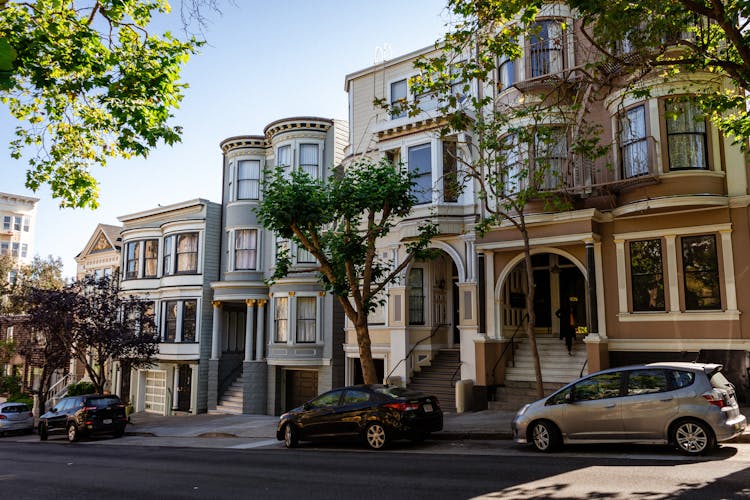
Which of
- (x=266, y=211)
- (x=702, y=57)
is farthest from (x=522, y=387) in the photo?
(x=702, y=57)

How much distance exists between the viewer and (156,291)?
3112cm

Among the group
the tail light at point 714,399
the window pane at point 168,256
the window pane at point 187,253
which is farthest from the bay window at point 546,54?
the window pane at point 168,256

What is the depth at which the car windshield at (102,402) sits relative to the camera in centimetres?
2145

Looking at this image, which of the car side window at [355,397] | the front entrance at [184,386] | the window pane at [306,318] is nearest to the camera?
the car side window at [355,397]

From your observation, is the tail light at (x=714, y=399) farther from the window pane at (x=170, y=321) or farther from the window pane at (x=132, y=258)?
the window pane at (x=132, y=258)

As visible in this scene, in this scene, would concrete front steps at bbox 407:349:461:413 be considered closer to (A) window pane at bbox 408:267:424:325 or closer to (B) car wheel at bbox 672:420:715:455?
(A) window pane at bbox 408:267:424:325

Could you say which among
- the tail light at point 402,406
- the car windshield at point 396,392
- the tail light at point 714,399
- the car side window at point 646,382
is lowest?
the tail light at point 402,406

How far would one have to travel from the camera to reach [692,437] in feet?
34.6

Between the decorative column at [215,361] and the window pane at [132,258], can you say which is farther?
the window pane at [132,258]

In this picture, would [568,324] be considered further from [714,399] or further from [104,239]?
[104,239]

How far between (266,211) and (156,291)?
16.0 m

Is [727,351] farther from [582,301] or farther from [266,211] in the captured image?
[266,211]

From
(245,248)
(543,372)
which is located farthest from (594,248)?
(245,248)

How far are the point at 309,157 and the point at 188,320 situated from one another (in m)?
9.91
